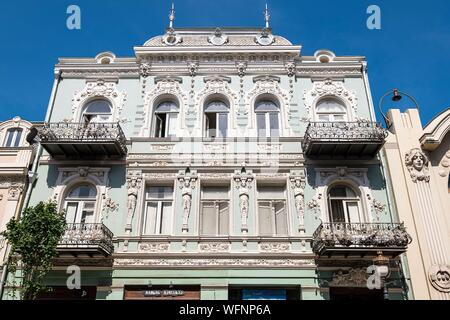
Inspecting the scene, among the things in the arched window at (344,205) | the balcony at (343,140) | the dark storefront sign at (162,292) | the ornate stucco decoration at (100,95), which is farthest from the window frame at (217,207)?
the ornate stucco decoration at (100,95)

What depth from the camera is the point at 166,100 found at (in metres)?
16.4

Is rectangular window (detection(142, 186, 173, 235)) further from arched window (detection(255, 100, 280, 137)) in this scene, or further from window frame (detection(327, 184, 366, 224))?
window frame (detection(327, 184, 366, 224))

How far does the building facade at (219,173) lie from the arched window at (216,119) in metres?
0.05

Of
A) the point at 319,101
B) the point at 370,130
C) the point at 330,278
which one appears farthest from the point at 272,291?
the point at 319,101

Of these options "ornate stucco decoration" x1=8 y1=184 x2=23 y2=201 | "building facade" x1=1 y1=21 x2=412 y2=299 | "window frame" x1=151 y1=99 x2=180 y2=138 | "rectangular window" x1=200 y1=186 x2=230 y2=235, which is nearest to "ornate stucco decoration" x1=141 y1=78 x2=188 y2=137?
"building facade" x1=1 y1=21 x2=412 y2=299

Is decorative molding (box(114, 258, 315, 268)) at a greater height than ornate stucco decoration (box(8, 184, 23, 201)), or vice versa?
ornate stucco decoration (box(8, 184, 23, 201))

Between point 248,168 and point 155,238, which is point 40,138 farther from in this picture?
point 248,168

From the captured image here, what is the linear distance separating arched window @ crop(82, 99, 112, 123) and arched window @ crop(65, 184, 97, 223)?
2.84 metres

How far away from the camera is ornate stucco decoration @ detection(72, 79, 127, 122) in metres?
16.0

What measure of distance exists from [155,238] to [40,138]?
5354mm

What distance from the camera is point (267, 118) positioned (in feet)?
52.4

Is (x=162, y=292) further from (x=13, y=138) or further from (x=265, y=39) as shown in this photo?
(x=265, y=39)

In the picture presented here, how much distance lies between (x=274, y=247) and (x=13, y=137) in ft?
35.3

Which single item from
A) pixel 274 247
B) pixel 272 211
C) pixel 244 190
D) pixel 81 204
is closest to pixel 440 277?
pixel 274 247
